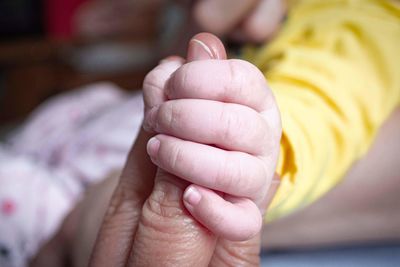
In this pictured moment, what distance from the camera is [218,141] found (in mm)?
337

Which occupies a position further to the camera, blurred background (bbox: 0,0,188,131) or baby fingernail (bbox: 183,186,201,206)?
blurred background (bbox: 0,0,188,131)

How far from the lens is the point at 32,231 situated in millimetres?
754

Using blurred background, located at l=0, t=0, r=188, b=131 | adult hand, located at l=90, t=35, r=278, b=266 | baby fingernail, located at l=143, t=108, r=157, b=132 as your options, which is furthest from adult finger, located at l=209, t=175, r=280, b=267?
blurred background, located at l=0, t=0, r=188, b=131

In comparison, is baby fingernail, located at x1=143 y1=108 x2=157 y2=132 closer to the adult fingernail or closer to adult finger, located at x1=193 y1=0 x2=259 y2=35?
the adult fingernail

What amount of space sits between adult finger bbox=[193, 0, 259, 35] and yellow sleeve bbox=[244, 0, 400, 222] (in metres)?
0.06

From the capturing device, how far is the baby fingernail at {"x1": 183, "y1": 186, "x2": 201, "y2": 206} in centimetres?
34

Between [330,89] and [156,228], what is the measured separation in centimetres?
24

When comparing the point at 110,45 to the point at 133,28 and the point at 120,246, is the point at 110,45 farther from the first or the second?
the point at 120,246

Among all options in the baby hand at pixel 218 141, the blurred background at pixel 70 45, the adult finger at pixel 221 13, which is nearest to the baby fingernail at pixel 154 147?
the baby hand at pixel 218 141

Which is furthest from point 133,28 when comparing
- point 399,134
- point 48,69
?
point 399,134

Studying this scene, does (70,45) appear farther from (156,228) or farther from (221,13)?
(156,228)

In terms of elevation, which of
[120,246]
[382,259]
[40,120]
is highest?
Result: [120,246]

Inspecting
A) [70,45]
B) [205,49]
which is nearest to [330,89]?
[205,49]

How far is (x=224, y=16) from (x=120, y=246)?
1.20 ft
